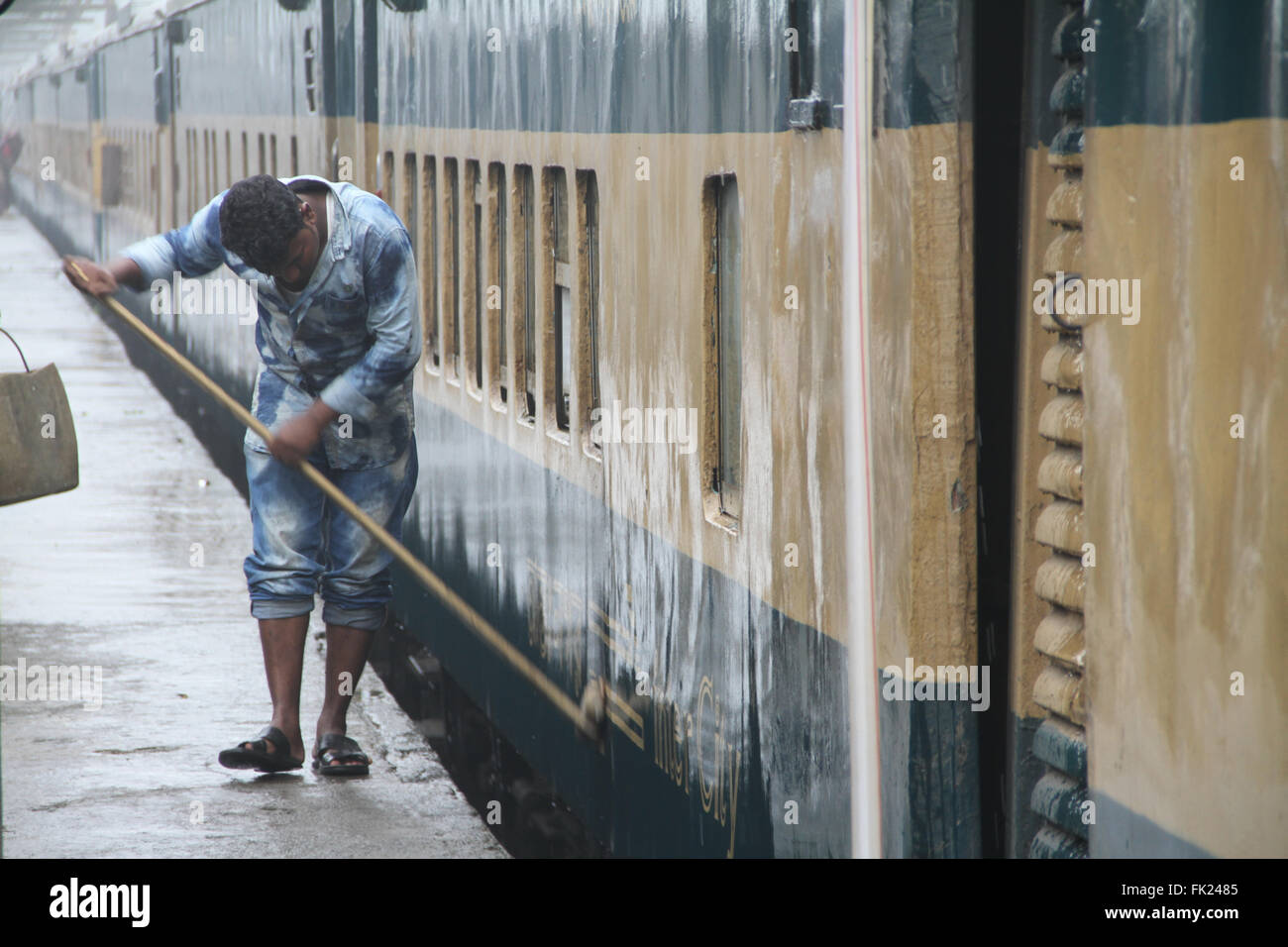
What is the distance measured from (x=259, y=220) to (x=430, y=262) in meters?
2.70

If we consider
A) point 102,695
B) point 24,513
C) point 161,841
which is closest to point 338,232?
point 161,841

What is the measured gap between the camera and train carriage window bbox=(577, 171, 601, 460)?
20.1 ft

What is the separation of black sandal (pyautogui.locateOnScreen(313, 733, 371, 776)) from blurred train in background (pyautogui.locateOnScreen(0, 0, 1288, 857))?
26.5 inches

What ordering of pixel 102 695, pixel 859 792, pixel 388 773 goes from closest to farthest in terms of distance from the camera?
1. pixel 859 792
2. pixel 388 773
3. pixel 102 695

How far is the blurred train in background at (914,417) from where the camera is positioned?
2.78 metres

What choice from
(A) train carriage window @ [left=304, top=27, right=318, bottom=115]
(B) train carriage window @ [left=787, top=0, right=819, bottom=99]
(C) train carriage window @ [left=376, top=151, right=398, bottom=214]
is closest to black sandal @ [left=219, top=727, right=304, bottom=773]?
(C) train carriage window @ [left=376, top=151, right=398, bottom=214]

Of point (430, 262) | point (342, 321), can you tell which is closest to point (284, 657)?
point (342, 321)

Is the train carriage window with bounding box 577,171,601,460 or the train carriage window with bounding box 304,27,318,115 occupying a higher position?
the train carriage window with bounding box 304,27,318,115

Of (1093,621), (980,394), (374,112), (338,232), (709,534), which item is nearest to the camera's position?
(1093,621)

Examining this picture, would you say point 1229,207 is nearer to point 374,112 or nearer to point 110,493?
point 374,112

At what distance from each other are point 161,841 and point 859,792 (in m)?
3.79

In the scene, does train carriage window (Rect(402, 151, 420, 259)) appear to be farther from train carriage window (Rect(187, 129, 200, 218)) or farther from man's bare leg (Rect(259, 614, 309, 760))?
train carriage window (Rect(187, 129, 200, 218))

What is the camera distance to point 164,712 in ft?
28.8

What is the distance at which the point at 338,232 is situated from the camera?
6840mm
